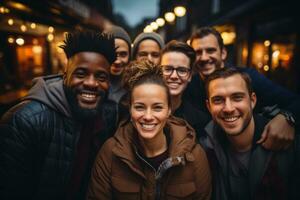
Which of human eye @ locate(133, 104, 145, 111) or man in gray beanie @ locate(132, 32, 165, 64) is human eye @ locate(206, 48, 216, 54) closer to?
man in gray beanie @ locate(132, 32, 165, 64)

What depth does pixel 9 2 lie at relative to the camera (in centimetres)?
636

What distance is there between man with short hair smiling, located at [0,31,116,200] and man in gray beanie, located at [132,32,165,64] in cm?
173

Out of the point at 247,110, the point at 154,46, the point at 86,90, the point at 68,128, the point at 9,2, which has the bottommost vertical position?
the point at 68,128

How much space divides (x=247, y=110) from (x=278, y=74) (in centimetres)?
773

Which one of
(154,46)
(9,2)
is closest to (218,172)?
(154,46)

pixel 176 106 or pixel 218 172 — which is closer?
pixel 218 172

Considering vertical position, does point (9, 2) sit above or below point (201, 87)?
above

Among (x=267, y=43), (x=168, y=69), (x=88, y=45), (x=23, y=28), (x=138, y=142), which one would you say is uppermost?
(x=23, y=28)

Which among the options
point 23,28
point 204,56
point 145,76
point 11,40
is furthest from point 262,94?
point 23,28

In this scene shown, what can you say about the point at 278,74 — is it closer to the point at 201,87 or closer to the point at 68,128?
the point at 201,87

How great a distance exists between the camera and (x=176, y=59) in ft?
11.7

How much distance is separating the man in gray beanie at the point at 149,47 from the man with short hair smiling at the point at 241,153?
1.97m

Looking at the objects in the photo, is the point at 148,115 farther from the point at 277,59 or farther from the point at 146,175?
the point at 277,59

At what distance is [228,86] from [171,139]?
87 centimetres
